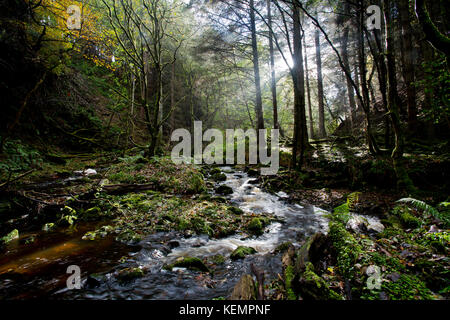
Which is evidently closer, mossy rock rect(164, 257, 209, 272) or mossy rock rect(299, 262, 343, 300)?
mossy rock rect(299, 262, 343, 300)

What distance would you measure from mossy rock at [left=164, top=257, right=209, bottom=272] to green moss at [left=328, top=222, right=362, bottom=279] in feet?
5.86

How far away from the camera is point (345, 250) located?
8.48 ft

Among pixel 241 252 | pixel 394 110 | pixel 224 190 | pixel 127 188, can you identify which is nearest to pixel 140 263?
pixel 241 252

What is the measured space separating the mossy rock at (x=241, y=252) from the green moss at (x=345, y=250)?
1274mm

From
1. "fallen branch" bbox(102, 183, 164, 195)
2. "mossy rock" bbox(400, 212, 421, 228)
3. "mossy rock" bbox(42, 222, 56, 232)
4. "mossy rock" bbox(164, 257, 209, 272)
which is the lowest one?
"mossy rock" bbox(164, 257, 209, 272)

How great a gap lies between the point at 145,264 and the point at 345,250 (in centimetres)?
281

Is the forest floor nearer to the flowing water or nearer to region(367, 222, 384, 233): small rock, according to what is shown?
region(367, 222, 384, 233): small rock

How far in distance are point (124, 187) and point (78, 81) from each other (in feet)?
38.2

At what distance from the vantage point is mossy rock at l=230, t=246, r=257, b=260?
128 inches

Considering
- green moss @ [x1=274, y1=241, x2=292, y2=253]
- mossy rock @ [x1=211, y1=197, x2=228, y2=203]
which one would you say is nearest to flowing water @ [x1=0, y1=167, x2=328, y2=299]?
green moss @ [x1=274, y1=241, x2=292, y2=253]

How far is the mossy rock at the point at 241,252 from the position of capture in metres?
3.25

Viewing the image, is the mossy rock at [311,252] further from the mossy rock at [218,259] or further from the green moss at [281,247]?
the mossy rock at [218,259]

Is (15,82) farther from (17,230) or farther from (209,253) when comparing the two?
(209,253)

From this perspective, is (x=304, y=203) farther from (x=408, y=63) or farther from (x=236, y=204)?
(x=408, y=63)
